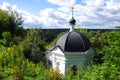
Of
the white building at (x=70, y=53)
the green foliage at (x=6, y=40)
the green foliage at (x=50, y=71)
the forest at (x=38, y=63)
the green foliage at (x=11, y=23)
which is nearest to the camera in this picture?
the green foliage at (x=50, y=71)

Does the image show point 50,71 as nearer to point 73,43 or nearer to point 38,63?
point 73,43

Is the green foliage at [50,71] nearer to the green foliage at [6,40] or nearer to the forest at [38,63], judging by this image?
the forest at [38,63]

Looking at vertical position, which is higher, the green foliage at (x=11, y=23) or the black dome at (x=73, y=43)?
the green foliage at (x=11, y=23)

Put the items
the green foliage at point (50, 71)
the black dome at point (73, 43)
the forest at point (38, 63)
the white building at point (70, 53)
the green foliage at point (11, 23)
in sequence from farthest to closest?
the green foliage at point (11, 23) < the black dome at point (73, 43) < the white building at point (70, 53) < the forest at point (38, 63) < the green foliage at point (50, 71)

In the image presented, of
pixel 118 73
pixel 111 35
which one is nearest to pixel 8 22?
Result: pixel 111 35

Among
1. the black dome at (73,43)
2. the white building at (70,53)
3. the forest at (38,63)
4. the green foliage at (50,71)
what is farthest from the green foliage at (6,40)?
the black dome at (73,43)

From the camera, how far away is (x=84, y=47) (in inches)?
939

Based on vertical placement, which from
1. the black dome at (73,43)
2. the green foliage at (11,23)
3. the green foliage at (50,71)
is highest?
the green foliage at (11,23)

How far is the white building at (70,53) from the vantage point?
76.1 feet

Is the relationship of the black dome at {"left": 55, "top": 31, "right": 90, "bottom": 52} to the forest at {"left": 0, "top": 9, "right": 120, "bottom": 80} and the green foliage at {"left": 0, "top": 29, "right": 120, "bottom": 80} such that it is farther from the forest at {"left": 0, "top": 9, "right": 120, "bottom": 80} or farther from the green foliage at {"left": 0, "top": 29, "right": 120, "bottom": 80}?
the green foliage at {"left": 0, "top": 29, "right": 120, "bottom": 80}

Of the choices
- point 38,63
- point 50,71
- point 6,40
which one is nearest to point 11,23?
point 6,40

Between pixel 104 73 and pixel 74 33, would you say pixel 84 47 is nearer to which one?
pixel 74 33

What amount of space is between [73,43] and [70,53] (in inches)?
47.2

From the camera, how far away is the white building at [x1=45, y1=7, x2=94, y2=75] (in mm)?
23203
